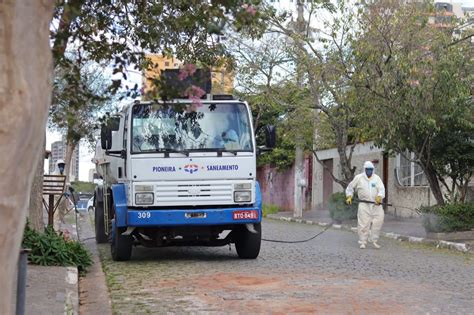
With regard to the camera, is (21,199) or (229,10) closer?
(21,199)

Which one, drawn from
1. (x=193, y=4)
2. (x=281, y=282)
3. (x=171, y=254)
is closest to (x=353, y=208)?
(x=171, y=254)

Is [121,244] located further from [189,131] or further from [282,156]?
[282,156]

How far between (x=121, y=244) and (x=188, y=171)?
167 cm

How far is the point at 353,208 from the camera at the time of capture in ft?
77.5

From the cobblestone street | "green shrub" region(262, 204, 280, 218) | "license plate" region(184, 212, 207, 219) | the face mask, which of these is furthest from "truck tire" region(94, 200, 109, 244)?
"green shrub" region(262, 204, 280, 218)

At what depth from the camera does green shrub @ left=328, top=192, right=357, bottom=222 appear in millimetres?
23672

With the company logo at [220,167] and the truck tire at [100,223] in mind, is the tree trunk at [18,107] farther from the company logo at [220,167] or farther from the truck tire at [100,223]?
the truck tire at [100,223]

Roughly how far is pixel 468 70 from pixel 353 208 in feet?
26.8

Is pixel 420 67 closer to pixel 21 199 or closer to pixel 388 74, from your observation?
pixel 388 74

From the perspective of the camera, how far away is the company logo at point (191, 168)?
11.8m

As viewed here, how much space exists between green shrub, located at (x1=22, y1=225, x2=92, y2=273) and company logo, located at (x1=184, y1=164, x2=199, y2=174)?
6.77 ft

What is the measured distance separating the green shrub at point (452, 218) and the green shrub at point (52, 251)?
8.60m

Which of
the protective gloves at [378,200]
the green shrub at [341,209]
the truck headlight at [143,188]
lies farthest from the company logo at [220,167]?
the green shrub at [341,209]

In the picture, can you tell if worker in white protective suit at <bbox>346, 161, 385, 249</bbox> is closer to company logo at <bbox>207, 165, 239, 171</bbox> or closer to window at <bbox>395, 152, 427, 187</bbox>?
company logo at <bbox>207, 165, 239, 171</bbox>
